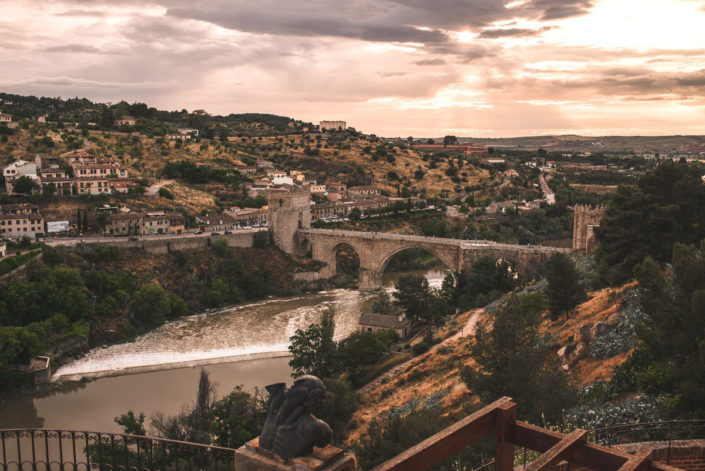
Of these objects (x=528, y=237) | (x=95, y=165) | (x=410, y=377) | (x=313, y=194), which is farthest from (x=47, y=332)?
(x=528, y=237)

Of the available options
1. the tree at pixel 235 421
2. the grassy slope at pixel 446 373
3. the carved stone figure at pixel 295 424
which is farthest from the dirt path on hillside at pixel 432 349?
the carved stone figure at pixel 295 424

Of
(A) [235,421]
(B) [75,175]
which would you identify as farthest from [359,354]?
(B) [75,175]

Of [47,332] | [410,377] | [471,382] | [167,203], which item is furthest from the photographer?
[167,203]

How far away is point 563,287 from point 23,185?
29756mm

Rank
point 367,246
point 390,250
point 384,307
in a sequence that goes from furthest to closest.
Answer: point 367,246 → point 390,250 → point 384,307

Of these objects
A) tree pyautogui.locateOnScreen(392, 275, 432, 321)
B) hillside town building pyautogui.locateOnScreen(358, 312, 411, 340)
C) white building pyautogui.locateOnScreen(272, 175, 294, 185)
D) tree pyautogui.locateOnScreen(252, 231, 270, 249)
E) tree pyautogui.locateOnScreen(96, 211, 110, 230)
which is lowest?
hillside town building pyautogui.locateOnScreen(358, 312, 411, 340)

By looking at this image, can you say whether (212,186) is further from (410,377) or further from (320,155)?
(410,377)

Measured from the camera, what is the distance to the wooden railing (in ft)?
7.31

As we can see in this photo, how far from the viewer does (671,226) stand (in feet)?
46.2

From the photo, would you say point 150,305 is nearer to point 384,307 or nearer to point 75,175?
point 384,307

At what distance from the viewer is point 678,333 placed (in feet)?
23.7

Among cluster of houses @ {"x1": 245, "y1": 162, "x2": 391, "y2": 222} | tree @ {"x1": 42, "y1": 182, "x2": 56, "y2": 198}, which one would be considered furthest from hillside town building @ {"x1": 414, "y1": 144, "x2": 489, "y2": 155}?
tree @ {"x1": 42, "y1": 182, "x2": 56, "y2": 198}

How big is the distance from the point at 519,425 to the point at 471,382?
6739mm

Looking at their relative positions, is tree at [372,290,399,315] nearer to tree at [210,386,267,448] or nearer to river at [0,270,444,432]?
river at [0,270,444,432]
